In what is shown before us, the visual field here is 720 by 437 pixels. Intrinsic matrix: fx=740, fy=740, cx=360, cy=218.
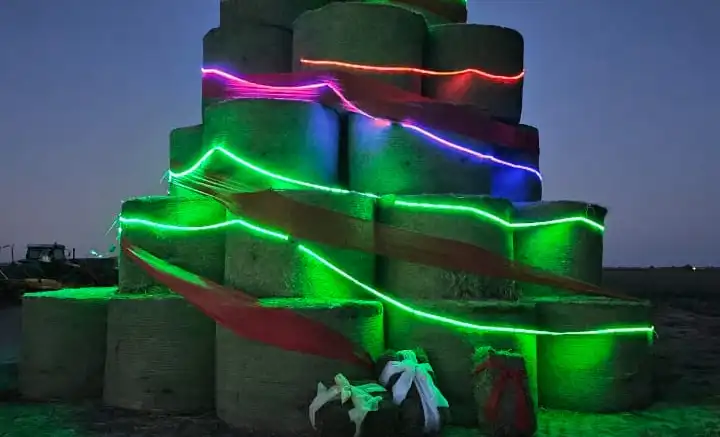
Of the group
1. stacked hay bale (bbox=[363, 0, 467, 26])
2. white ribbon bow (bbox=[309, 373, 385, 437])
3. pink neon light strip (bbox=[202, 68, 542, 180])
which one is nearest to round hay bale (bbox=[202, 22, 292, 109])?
pink neon light strip (bbox=[202, 68, 542, 180])

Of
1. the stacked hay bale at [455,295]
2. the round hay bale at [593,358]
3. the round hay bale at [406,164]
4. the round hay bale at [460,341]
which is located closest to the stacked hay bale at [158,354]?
the round hay bale at [406,164]

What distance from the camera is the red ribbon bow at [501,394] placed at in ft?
16.0

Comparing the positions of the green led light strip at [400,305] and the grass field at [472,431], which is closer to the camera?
the grass field at [472,431]

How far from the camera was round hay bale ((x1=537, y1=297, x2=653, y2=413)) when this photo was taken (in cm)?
570

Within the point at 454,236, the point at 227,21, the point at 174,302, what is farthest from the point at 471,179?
the point at 227,21

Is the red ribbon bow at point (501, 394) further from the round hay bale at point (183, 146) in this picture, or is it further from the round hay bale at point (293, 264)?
the round hay bale at point (183, 146)

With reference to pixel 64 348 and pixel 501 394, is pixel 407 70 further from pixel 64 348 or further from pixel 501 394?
pixel 64 348

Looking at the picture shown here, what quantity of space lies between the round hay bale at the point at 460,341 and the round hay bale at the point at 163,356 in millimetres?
1576

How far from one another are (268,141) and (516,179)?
8.52ft

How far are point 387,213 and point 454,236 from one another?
546 millimetres

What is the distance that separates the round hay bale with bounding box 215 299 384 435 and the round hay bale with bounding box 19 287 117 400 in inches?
63.3

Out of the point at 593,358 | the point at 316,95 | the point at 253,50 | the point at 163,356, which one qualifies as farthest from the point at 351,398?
the point at 253,50

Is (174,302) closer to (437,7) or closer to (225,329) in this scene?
(225,329)

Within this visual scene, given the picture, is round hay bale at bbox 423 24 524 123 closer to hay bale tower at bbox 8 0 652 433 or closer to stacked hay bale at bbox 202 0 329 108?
hay bale tower at bbox 8 0 652 433
